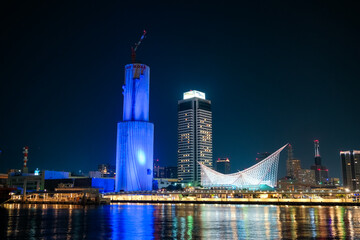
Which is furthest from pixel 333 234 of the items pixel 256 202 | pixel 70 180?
pixel 70 180

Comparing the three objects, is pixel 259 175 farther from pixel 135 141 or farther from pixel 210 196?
pixel 135 141

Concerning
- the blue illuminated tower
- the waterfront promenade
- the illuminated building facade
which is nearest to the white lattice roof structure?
the waterfront promenade

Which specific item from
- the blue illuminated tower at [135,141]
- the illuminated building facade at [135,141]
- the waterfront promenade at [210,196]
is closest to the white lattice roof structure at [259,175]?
the waterfront promenade at [210,196]

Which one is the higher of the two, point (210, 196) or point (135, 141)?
point (135, 141)

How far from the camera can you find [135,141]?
144 metres

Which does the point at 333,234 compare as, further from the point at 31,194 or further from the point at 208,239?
the point at 31,194

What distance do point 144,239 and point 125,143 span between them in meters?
119

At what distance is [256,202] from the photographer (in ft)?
350

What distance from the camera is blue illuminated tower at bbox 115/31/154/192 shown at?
472ft

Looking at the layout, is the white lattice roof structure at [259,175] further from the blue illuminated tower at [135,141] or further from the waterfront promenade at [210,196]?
the blue illuminated tower at [135,141]

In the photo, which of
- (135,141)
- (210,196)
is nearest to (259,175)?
(210,196)

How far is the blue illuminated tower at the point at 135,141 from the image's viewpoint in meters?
144

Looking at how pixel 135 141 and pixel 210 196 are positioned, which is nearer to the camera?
pixel 210 196

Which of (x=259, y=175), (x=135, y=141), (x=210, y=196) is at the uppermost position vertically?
(x=135, y=141)
